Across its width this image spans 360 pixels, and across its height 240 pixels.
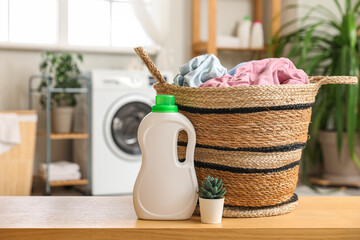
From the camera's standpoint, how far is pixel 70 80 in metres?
3.61

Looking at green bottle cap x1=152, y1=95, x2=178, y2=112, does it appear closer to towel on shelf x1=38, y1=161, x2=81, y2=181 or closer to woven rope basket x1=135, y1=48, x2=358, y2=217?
woven rope basket x1=135, y1=48, x2=358, y2=217

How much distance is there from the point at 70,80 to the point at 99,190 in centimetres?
84

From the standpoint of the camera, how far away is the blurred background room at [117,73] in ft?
11.4

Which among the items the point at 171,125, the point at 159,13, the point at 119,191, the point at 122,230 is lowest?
the point at 119,191

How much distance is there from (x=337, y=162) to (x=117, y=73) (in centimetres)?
181

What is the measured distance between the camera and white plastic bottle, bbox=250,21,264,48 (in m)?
4.11

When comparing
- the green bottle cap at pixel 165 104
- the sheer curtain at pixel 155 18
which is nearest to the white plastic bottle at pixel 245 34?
the sheer curtain at pixel 155 18

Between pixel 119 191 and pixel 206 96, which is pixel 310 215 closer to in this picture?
pixel 206 96

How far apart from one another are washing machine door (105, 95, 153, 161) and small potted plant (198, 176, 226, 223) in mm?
2680

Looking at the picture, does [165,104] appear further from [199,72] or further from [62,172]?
[62,172]

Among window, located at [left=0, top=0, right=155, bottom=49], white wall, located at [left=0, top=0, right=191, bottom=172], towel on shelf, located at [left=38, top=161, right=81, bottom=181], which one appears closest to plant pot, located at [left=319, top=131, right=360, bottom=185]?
white wall, located at [left=0, top=0, right=191, bottom=172]

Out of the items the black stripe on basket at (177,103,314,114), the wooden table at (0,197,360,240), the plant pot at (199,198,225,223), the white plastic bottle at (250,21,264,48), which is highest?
the white plastic bottle at (250,21,264,48)

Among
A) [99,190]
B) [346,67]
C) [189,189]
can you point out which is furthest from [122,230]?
[346,67]

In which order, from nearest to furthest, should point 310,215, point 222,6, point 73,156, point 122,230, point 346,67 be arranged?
point 122,230
point 310,215
point 346,67
point 73,156
point 222,6
